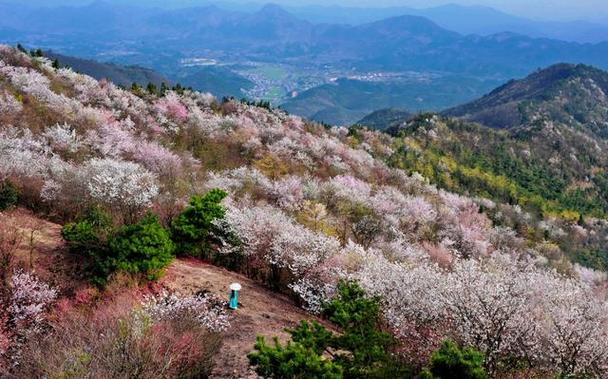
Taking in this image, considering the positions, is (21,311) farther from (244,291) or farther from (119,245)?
(244,291)

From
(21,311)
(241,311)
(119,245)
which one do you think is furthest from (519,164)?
(21,311)

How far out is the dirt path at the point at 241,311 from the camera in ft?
48.9

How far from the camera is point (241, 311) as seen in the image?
18156mm

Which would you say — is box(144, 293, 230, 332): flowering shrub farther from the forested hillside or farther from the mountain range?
the mountain range

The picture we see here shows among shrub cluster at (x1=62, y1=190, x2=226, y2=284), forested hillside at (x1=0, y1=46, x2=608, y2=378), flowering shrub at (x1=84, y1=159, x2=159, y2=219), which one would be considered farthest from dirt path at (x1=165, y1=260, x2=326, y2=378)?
flowering shrub at (x1=84, y1=159, x2=159, y2=219)

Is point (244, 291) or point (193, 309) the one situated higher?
point (193, 309)

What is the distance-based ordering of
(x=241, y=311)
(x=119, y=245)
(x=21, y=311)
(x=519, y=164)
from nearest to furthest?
(x=21, y=311) < (x=119, y=245) < (x=241, y=311) < (x=519, y=164)

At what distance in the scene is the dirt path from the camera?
14891 millimetres

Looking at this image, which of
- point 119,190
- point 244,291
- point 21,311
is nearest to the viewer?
point 21,311

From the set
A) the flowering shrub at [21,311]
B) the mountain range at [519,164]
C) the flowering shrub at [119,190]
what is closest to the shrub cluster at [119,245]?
the flowering shrub at [21,311]

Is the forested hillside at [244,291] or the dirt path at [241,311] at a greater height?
the forested hillside at [244,291]

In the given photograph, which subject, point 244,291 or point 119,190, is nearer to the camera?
point 244,291

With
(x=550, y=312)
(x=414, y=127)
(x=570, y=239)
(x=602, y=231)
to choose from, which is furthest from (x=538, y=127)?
(x=550, y=312)

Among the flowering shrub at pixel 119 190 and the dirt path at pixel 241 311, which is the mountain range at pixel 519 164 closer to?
the dirt path at pixel 241 311
